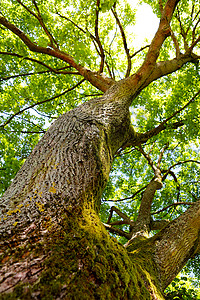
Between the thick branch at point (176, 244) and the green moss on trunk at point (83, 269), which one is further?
the thick branch at point (176, 244)

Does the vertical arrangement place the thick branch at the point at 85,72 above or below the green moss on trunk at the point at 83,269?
above

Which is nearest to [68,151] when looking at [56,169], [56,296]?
[56,169]

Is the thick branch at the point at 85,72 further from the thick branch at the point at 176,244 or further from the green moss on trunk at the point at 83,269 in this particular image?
the green moss on trunk at the point at 83,269

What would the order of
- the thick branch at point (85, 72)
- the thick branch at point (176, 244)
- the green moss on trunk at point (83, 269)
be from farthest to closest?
the thick branch at point (85, 72) < the thick branch at point (176, 244) < the green moss on trunk at point (83, 269)

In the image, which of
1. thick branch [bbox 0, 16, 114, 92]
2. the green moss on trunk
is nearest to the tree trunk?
the green moss on trunk

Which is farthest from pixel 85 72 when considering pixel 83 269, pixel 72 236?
pixel 83 269

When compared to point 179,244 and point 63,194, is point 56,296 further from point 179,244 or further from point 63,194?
point 179,244

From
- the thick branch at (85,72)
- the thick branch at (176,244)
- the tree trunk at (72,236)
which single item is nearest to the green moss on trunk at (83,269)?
the tree trunk at (72,236)

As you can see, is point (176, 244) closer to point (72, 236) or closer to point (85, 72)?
point (72, 236)

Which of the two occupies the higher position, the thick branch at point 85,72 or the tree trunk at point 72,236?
the thick branch at point 85,72

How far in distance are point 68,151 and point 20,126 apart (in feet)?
20.3

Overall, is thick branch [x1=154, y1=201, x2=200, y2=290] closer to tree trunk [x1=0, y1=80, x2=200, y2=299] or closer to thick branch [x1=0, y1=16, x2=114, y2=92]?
tree trunk [x1=0, y1=80, x2=200, y2=299]

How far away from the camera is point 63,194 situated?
1.67 metres

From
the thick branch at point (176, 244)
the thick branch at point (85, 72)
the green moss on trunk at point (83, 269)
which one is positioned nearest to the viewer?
the green moss on trunk at point (83, 269)
